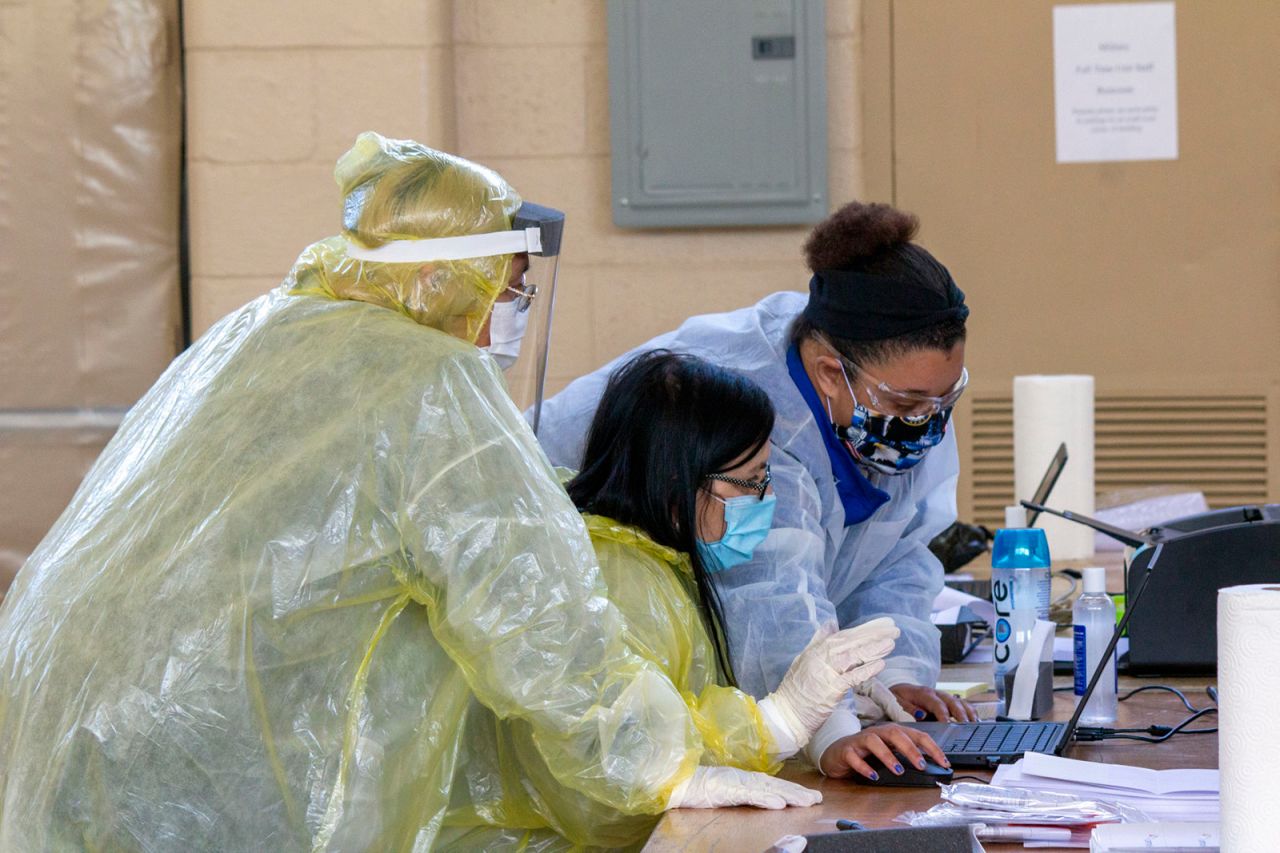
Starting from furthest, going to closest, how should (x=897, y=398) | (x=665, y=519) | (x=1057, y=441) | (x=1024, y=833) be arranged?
(x=1057, y=441)
(x=897, y=398)
(x=665, y=519)
(x=1024, y=833)

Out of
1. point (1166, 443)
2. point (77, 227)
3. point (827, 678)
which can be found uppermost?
point (77, 227)

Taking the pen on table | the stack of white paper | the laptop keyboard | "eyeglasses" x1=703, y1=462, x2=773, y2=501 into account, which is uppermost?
"eyeglasses" x1=703, y1=462, x2=773, y2=501

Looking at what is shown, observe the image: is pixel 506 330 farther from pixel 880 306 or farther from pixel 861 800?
pixel 861 800

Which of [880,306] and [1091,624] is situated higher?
[880,306]

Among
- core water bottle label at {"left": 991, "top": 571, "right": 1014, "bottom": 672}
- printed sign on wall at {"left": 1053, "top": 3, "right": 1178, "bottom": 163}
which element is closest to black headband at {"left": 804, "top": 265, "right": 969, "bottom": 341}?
core water bottle label at {"left": 991, "top": 571, "right": 1014, "bottom": 672}

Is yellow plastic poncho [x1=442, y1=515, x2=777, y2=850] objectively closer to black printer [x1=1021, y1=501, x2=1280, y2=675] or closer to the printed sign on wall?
black printer [x1=1021, y1=501, x2=1280, y2=675]

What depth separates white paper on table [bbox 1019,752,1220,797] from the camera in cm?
132

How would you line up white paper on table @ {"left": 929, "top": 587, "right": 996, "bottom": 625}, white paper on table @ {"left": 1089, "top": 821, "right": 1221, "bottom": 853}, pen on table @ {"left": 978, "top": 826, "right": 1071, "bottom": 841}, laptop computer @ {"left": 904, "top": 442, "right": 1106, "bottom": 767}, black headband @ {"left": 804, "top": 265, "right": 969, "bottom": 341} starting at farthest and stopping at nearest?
white paper on table @ {"left": 929, "top": 587, "right": 996, "bottom": 625} → black headband @ {"left": 804, "top": 265, "right": 969, "bottom": 341} → laptop computer @ {"left": 904, "top": 442, "right": 1106, "bottom": 767} → pen on table @ {"left": 978, "top": 826, "right": 1071, "bottom": 841} → white paper on table @ {"left": 1089, "top": 821, "right": 1221, "bottom": 853}

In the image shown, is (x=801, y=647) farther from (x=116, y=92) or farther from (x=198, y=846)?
(x=116, y=92)

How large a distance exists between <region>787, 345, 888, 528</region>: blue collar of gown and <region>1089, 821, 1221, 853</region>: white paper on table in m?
0.83

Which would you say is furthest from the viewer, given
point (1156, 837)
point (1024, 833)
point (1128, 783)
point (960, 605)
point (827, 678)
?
point (960, 605)

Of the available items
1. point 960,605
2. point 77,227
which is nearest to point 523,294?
point 960,605

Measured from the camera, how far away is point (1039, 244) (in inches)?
134

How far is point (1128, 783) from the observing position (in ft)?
4.39
